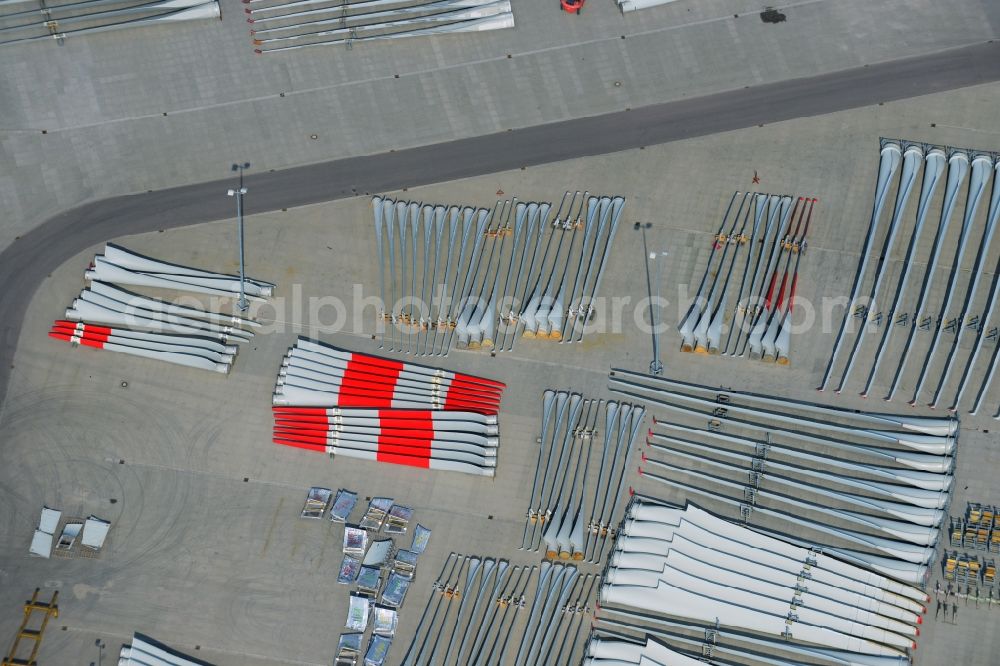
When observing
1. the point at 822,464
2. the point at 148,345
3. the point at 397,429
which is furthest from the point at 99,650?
the point at 822,464

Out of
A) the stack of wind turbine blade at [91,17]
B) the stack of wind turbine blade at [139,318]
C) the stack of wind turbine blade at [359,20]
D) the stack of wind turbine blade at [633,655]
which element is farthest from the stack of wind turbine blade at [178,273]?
the stack of wind turbine blade at [633,655]

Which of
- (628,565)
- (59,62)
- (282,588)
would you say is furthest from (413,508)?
(59,62)

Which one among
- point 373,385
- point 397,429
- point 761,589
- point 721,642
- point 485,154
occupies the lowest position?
point 721,642

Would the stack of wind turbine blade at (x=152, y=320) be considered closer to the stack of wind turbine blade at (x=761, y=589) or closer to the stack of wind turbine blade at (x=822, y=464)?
the stack of wind turbine blade at (x=822, y=464)

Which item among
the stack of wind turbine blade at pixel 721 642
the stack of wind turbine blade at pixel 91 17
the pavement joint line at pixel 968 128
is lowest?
the stack of wind turbine blade at pixel 721 642

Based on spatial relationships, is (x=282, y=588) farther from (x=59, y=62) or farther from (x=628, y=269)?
(x=59, y=62)

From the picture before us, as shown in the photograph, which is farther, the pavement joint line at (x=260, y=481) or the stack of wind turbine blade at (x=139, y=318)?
the stack of wind turbine blade at (x=139, y=318)

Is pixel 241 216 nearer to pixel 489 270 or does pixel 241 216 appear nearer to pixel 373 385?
pixel 373 385
